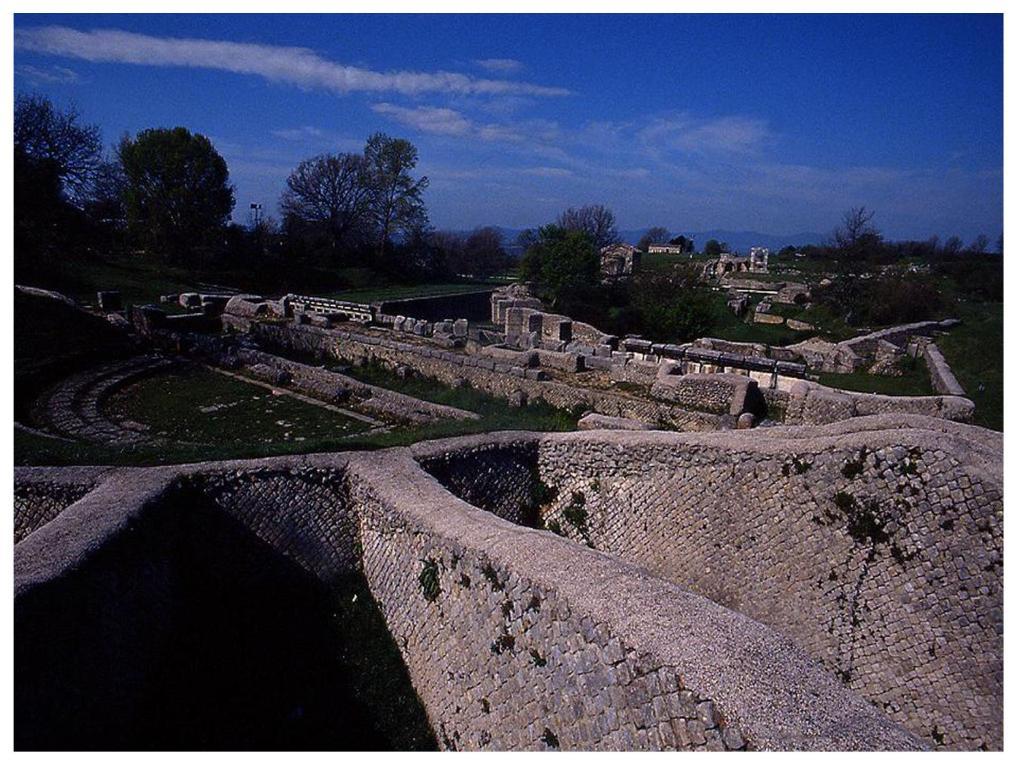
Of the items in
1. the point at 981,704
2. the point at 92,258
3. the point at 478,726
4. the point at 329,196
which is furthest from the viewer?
the point at 329,196

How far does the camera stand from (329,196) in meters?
47.0

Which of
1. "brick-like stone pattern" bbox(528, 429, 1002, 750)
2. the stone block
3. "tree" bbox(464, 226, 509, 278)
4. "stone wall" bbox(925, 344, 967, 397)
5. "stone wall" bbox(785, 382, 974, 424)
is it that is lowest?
"brick-like stone pattern" bbox(528, 429, 1002, 750)

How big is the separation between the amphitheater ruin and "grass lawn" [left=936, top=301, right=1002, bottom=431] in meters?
9.15

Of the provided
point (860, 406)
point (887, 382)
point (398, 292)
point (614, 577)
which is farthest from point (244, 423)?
point (398, 292)

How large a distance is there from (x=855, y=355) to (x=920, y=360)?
2.92m

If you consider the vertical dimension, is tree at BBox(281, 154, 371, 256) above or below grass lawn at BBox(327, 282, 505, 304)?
above

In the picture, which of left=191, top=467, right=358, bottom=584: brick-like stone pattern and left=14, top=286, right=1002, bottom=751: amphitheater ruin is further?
left=191, top=467, right=358, bottom=584: brick-like stone pattern

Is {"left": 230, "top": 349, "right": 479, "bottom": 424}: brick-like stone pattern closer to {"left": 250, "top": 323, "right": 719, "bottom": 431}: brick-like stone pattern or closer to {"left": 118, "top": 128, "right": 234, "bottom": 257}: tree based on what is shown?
{"left": 250, "top": 323, "right": 719, "bottom": 431}: brick-like stone pattern

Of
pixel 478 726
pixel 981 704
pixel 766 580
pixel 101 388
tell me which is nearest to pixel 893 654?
pixel 981 704

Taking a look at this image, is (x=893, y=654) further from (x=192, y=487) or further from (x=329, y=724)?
(x=192, y=487)

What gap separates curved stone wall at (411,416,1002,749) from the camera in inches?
242

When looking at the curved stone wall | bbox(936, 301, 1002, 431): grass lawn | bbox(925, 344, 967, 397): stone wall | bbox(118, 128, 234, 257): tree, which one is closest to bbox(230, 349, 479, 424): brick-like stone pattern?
the curved stone wall

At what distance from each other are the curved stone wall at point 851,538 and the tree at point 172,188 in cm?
3504

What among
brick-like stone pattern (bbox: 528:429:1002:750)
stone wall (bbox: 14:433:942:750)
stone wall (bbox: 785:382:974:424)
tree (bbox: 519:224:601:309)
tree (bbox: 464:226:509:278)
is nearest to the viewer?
stone wall (bbox: 14:433:942:750)
